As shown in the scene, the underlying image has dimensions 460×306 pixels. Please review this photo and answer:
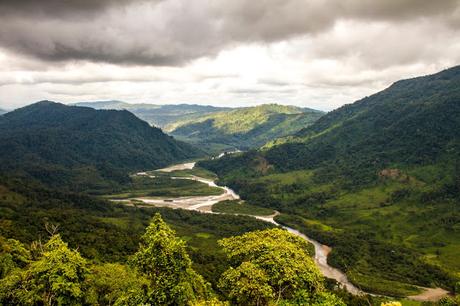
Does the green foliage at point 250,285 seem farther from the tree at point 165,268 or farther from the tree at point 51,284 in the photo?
the tree at point 51,284

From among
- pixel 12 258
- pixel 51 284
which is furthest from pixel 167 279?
pixel 12 258

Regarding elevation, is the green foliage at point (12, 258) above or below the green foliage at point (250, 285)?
below

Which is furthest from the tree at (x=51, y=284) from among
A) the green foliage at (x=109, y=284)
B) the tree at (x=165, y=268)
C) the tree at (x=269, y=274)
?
the tree at (x=269, y=274)

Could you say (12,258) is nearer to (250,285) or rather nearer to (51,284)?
(51,284)

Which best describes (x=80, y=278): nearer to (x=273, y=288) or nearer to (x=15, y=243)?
(x=273, y=288)

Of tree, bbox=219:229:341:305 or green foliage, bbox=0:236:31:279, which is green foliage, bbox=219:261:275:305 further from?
green foliage, bbox=0:236:31:279

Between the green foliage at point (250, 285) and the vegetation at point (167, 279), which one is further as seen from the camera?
the green foliage at point (250, 285)
